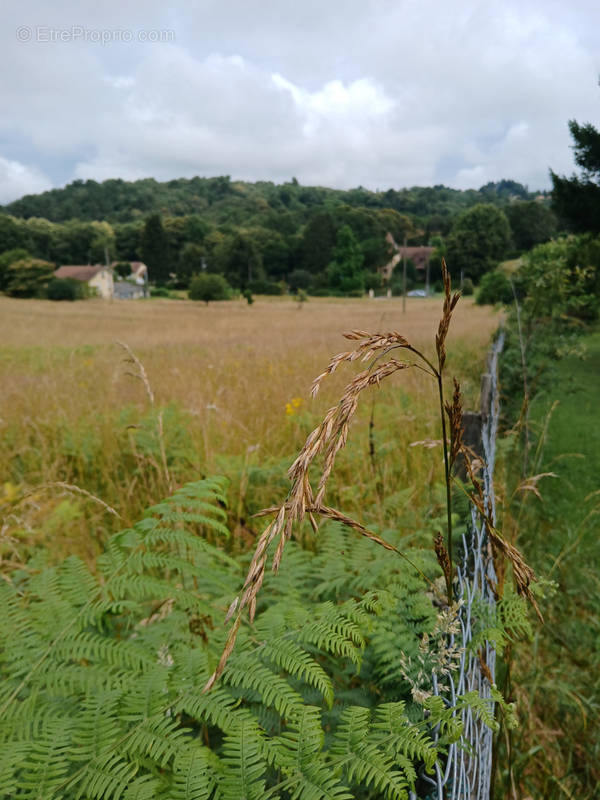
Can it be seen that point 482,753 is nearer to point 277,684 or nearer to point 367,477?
point 277,684

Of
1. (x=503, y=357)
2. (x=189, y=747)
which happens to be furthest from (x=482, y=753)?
(x=503, y=357)

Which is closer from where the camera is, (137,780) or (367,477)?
(137,780)

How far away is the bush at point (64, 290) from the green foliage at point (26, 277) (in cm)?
186

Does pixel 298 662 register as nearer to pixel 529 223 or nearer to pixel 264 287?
pixel 264 287

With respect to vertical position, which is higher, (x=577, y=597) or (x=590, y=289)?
(x=590, y=289)

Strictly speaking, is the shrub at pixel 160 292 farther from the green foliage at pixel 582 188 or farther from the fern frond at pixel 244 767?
the fern frond at pixel 244 767

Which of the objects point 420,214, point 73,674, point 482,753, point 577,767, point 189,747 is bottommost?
point 577,767

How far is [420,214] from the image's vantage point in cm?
6531

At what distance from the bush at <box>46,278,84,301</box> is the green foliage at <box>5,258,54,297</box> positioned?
73.0 inches

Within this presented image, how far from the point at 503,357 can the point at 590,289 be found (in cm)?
1062

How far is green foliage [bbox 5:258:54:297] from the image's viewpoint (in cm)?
4544

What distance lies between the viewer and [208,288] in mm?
42000

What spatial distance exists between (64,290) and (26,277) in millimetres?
4966

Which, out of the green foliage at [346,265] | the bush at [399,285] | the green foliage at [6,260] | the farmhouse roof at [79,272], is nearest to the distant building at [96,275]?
the farmhouse roof at [79,272]
